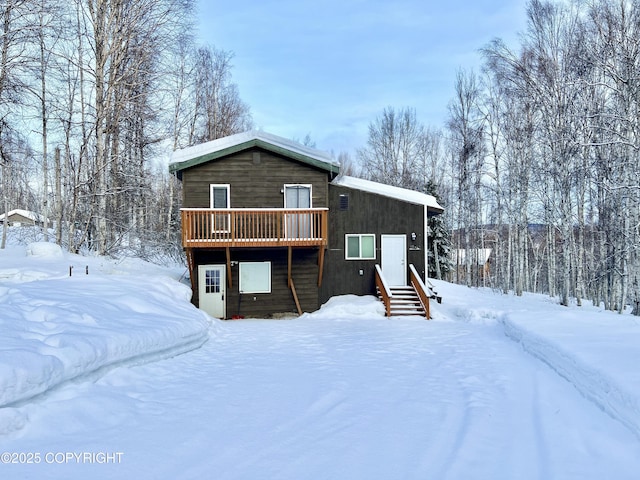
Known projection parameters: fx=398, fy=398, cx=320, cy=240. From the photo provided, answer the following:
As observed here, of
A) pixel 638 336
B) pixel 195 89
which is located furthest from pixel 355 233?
pixel 195 89

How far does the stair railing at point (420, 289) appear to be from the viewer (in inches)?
509

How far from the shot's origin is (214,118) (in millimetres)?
23328

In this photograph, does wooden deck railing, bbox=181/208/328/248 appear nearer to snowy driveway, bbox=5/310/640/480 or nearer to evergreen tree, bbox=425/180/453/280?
snowy driveway, bbox=5/310/640/480

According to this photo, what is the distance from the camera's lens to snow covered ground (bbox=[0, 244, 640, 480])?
3469 millimetres

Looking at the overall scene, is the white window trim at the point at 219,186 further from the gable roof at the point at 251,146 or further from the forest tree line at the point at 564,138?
the forest tree line at the point at 564,138

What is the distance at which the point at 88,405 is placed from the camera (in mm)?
4504

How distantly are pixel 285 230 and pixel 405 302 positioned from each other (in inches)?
188

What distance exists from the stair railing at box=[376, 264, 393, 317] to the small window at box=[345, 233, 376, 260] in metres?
0.56

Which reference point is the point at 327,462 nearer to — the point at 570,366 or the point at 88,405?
the point at 88,405

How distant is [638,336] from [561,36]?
13.5 m

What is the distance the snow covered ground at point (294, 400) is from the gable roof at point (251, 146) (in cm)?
498

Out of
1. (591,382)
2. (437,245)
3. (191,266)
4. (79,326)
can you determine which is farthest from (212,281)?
(437,245)

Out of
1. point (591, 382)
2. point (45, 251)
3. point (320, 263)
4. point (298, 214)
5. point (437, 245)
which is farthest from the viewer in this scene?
point (437, 245)

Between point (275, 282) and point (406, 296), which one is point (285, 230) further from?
point (406, 296)
